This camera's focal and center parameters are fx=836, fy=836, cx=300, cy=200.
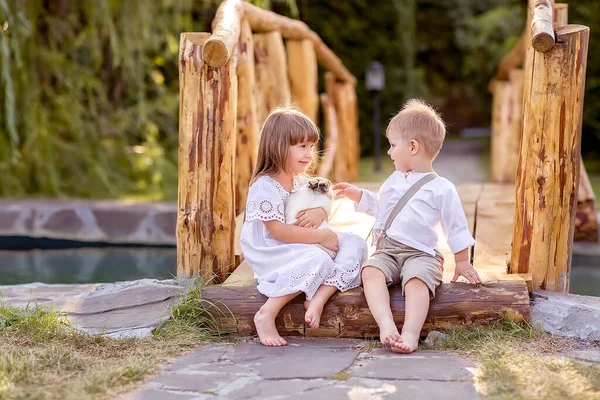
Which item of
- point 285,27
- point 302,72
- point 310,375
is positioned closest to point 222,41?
point 310,375

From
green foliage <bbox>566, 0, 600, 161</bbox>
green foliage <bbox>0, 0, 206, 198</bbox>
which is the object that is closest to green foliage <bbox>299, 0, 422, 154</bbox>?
green foliage <bbox>566, 0, 600, 161</bbox>

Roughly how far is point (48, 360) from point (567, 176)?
1.85 m

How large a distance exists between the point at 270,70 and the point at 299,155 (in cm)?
224

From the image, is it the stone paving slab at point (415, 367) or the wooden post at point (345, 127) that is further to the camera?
the wooden post at point (345, 127)

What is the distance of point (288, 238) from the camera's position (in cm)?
297

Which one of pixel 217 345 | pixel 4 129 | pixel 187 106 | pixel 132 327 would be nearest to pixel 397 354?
pixel 217 345

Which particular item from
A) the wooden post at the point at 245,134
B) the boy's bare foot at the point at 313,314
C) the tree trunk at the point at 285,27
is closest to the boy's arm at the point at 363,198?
the boy's bare foot at the point at 313,314

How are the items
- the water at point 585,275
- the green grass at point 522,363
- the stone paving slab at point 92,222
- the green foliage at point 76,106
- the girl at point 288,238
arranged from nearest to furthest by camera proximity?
1. the green grass at point 522,363
2. the girl at point 288,238
3. the water at point 585,275
4. the stone paving slab at point 92,222
5. the green foliage at point 76,106

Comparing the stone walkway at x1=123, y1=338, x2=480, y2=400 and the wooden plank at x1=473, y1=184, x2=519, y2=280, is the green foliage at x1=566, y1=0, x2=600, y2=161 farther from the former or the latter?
the stone walkway at x1=123, y1=338, x2=480, y2=400

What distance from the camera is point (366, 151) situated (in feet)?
39.6

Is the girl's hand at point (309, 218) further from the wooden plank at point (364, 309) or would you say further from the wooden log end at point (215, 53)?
the wooden log end at point (215, 53)

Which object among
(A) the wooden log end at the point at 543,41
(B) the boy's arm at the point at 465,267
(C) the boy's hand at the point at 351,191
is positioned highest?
(A) the wooden log end at the point at 543,41

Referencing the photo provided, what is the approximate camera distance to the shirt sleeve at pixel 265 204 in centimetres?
296

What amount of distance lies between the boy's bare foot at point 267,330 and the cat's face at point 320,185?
0.49 meters
